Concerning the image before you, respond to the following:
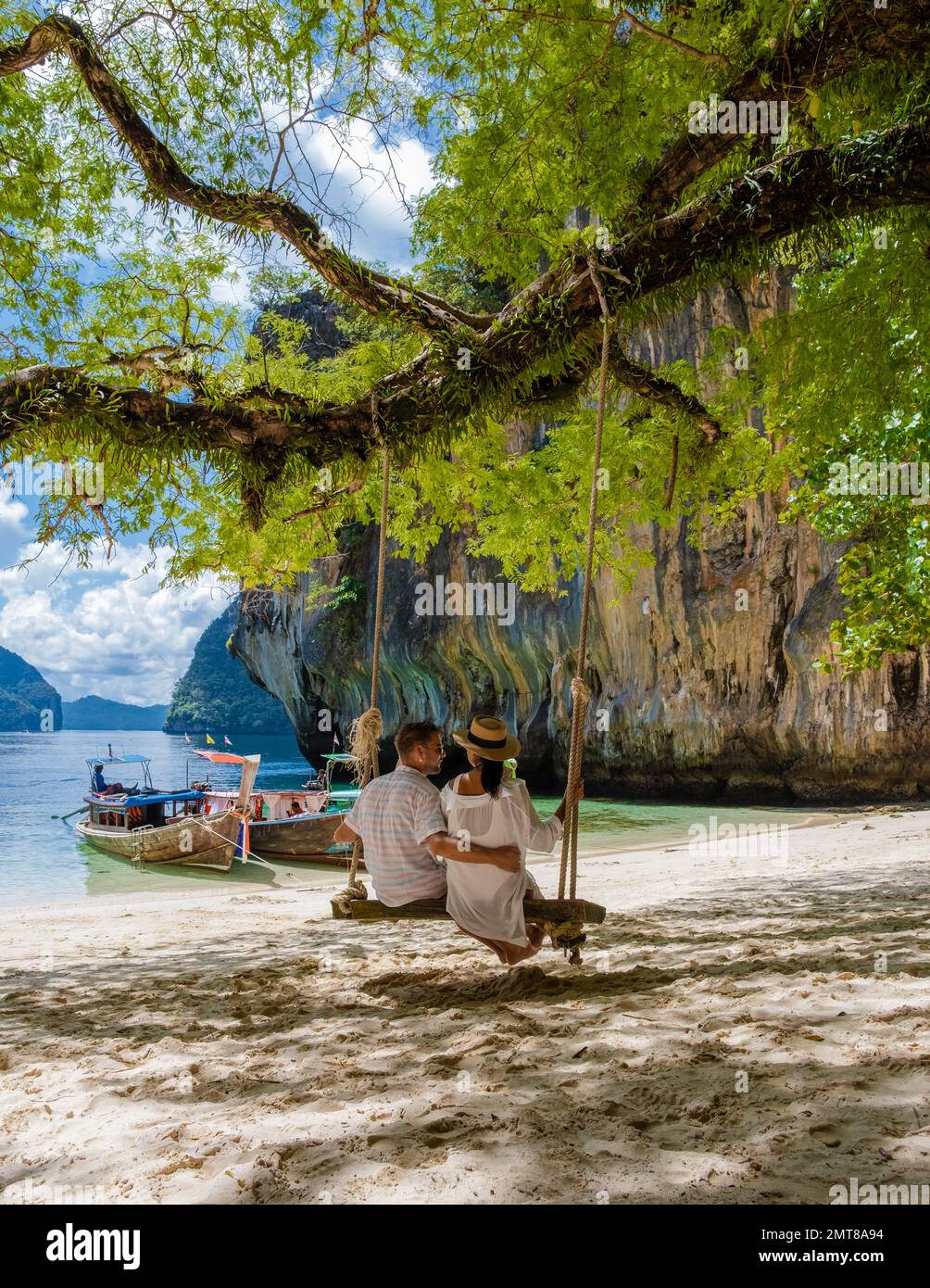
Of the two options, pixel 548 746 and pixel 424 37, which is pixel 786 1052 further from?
pixel 548 746

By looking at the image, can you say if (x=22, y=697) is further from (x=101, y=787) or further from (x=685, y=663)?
(x=685, y=663)

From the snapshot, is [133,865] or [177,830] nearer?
[177,830]

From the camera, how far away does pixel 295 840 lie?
15727mm

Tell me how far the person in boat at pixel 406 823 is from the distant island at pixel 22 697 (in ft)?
494

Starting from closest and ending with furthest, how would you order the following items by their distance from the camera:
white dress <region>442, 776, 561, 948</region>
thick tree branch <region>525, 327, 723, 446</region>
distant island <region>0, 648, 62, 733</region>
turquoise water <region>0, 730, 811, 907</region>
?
white dress <region>442, 776, 561, 948</region> → thick tree branch <region>525, 327, 723, 446</region> → turquoise water <region>0, 730, 811, 907</region> → distant island <region>0, 648, 62, 733</region>

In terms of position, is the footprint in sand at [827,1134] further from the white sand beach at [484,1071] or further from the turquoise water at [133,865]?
the turquoise water at [133,865]

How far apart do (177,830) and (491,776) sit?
43.4 ft

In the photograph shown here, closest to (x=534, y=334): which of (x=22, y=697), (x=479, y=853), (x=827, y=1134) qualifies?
(x=479, y=853)

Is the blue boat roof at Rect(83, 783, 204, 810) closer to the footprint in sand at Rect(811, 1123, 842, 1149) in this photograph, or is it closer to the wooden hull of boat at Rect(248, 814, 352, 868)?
the wooden hull of boat at Rect(248, 814, 352, 868)

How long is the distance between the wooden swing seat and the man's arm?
0.75 ft

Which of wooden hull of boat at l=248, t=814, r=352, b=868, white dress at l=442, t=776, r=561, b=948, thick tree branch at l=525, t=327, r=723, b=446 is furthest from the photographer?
wooden hull of boat at l=248, t=814, r=352, b=868

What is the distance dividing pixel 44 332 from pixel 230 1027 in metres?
5.70

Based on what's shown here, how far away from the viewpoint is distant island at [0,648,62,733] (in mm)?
142750

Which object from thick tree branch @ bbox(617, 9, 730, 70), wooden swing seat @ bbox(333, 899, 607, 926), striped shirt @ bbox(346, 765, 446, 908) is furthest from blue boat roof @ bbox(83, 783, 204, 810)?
thick tree branch @ bbox(617, 9, 730, 70)
